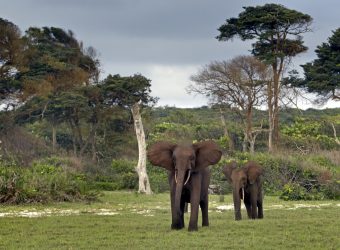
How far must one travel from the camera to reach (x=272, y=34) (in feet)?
158

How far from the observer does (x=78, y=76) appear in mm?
49438

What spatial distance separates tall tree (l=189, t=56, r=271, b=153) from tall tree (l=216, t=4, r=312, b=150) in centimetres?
98

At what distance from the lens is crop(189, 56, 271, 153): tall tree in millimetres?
49969

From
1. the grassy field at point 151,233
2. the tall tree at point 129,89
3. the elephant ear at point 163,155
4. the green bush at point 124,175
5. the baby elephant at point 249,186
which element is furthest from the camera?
the tall tree at point 129,89

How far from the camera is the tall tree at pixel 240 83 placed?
50.0m

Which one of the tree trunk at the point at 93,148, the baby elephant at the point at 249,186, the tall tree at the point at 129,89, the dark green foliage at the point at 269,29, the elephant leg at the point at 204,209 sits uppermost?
the dark green foliage at the point at 269,29

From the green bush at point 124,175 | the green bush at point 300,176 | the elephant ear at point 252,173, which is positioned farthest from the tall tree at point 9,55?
the elephant ear at point 252,173

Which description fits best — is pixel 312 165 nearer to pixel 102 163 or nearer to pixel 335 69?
pixel 335 69

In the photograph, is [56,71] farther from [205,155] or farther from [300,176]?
[205,155]

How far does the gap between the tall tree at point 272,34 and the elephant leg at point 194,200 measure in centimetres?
3351

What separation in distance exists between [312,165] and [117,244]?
27.1 metres

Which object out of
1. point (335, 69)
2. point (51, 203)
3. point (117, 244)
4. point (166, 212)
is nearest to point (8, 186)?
point (51, 203)

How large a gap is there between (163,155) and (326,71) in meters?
34.2

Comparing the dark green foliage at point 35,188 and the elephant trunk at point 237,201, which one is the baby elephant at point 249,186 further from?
the dark green foliage at point 35,188
